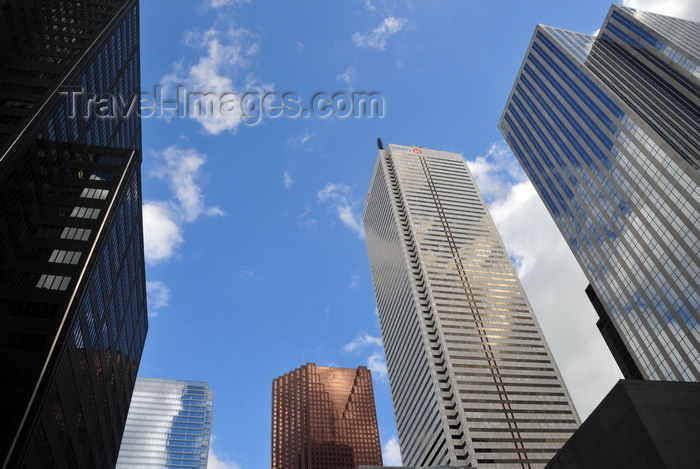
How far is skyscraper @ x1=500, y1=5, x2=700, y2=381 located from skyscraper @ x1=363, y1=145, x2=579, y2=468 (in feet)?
146

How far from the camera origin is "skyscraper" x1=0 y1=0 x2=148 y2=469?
185ft

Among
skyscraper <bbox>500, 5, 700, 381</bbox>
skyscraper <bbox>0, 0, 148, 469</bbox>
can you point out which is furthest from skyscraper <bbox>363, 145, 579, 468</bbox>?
skyscraper <bbox>0, 0, 148, 469</bbox>

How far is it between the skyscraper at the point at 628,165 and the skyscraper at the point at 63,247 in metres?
94.9

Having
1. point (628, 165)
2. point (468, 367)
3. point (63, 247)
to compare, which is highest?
point (628, 165)

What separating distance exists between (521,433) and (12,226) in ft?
445

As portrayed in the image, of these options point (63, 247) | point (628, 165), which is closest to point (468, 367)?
point (628, 165)

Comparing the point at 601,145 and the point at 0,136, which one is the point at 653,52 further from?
the point at 0,136

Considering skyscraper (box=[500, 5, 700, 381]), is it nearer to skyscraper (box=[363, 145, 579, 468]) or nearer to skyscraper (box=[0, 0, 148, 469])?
skyscraper (box=[363, 145, 579, 468])

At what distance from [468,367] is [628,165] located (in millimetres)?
78232

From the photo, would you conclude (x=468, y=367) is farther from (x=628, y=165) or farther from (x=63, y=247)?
(x=63, y=247)

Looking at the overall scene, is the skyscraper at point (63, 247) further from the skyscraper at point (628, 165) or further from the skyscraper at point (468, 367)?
the skyscraper at point (628, 165)

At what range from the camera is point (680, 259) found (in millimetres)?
94500

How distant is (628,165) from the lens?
10888cm

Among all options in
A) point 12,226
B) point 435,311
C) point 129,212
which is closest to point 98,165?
point 129,212
